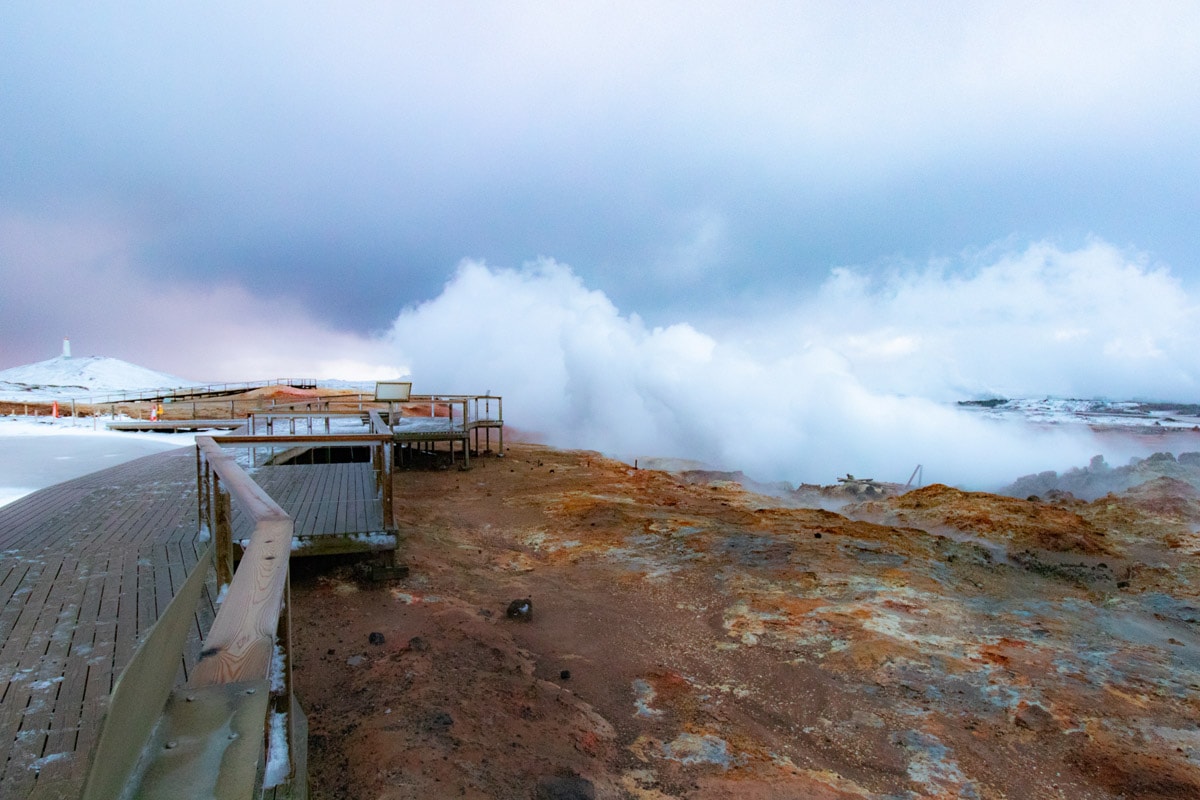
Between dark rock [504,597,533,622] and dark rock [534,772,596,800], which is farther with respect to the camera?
dark rock [504,597,533,622]

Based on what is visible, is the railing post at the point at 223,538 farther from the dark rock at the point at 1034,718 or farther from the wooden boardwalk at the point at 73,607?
the dark rock at the point at 1034,718

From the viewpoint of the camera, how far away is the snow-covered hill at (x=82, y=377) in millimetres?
45875

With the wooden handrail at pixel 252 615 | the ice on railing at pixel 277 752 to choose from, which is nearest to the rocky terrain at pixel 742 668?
the ice on railing at pixel 277 752

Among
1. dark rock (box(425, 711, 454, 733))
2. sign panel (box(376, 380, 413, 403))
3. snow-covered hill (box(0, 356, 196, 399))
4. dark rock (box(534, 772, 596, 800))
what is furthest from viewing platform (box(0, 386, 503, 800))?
snow-covered hill (box(0, 356, 196, 399))

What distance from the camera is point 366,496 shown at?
28.0 ft

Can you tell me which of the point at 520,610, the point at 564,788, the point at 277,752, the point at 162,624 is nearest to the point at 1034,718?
Answer: the point at 564,788

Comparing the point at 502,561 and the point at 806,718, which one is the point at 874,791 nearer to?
the point at 806,718

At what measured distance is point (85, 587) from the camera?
177 inches

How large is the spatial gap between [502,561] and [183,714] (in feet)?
27.1

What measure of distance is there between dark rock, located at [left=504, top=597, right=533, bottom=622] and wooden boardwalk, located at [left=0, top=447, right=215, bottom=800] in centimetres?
330

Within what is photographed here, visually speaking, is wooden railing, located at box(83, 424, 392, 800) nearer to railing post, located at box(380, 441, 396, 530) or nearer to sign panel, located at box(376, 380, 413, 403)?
railing post, located at box(380, 441, 396, 530)

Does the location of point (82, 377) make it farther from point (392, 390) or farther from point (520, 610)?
point (520, 610)

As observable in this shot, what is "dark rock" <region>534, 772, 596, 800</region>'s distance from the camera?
3629mm

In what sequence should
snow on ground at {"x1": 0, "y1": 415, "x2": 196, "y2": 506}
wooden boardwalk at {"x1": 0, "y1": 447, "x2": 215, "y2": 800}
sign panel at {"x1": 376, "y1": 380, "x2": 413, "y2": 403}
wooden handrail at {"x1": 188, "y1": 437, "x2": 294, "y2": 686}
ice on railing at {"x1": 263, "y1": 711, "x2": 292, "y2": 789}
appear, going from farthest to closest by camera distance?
1. sign panel at {"x1": 376, "y1": 380, "x2": 413, "y2": 403}
2. snow on ground at {"x1": 0, "y1": 415, "x2": 196, "y2": 506}
3. wooden boardwalk at {"x1": 0, "y1": 447, "x2": 215, "y2": 800}
4. ice on railing at {"x1": 263, "y1": 711, "x2": 292, "y2": 789}
5. wooden handrail at {"x1": 188, "y1": 437, "x2": 294, "y2": 686}
